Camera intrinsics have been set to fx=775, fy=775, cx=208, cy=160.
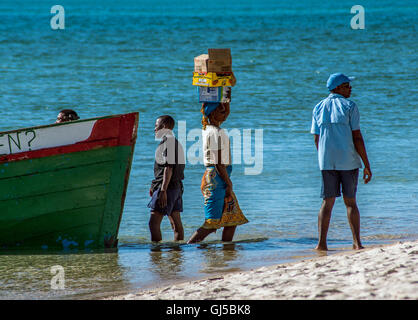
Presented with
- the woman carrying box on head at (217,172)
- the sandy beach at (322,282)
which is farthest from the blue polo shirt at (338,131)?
the woman carrying box on head at (217,172)

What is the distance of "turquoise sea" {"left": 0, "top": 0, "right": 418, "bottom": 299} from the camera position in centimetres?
699

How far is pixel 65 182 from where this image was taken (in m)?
7.31

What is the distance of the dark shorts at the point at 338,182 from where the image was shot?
21.3ft

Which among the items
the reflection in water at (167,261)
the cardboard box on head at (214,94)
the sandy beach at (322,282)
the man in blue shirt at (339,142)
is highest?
the cardboard box on head at (214,94)

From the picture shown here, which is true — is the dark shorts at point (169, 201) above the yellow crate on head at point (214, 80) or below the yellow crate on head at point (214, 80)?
below

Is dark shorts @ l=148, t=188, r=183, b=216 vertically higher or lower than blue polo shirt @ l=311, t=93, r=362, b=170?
lower

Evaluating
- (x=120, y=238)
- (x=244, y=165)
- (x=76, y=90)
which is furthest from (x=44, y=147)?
(x=76, y=90)

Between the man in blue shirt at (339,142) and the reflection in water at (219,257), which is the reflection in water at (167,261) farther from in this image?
the man in blue shirt at (339,142)

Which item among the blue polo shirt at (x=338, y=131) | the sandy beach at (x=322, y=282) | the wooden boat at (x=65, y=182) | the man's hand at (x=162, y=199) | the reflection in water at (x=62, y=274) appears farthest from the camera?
the man's hand at (x=162, y=199)

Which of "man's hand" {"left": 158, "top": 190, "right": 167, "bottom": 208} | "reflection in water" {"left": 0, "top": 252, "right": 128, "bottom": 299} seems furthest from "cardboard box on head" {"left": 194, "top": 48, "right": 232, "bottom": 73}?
"reflection in water" {"left": 0, "top": 252, "right": 128, "bottom": 299}

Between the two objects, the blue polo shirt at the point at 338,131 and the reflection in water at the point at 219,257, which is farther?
the reflection in water at the point at 219,257

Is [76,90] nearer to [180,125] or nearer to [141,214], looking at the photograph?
[180,125]

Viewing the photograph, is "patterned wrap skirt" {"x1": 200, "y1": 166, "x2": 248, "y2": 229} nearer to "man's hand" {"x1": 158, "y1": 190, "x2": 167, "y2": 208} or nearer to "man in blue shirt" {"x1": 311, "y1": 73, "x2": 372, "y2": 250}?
"man's hand" {"x1": 158, "y1": 190, "x2": 167, "y2": 208}

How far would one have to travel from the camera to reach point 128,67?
29750 mm
